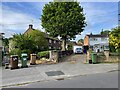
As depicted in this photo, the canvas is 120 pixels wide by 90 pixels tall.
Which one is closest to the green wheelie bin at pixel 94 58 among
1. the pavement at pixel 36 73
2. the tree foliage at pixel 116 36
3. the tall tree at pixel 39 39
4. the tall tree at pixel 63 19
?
the pavement at pixel 36 73

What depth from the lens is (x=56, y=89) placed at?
10.3 metres

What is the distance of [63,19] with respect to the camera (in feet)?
123

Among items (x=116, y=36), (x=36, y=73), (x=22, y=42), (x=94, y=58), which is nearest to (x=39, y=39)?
(x=22, y=42)

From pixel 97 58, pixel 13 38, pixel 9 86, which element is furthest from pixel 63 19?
pixel 9 86

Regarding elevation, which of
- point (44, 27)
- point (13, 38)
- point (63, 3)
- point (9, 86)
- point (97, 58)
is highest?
point (63, 3)

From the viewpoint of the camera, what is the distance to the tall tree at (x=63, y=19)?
123ft

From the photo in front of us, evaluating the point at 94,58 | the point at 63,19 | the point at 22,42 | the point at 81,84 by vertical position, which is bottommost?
the point at 81,84

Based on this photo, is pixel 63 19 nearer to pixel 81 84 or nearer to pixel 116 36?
pixel 116 36

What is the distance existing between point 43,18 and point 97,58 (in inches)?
792

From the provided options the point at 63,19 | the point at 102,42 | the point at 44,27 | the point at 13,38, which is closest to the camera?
the point at 13,38

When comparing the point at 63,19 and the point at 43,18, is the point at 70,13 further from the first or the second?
the point at 43,18

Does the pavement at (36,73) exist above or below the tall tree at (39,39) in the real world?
below

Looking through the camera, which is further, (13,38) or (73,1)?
(73,1)

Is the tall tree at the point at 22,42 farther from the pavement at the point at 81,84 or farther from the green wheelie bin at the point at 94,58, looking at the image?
the pavement at the point at 81,84
